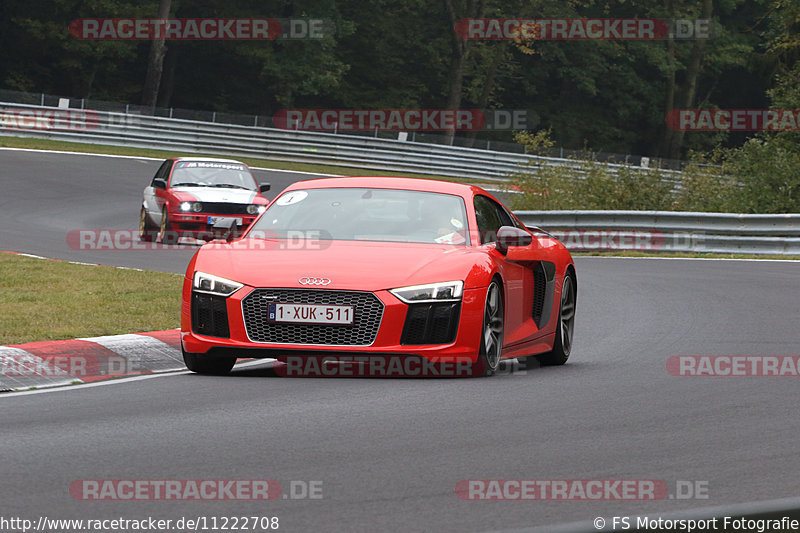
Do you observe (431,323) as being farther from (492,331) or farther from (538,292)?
(538,292)

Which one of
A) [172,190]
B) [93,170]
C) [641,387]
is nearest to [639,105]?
[93,170]

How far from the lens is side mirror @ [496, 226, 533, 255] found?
9750 mm

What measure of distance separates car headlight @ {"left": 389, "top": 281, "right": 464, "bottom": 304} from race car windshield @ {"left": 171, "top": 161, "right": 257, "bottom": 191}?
1612 centimetres

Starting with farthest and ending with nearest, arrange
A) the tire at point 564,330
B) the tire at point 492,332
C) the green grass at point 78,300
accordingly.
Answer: the tire at point 564,330 < the green grass at point 78,300 < the tire at point 492,332

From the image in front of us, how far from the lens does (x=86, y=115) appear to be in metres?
45.7

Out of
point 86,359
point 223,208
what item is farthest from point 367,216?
point 223,208

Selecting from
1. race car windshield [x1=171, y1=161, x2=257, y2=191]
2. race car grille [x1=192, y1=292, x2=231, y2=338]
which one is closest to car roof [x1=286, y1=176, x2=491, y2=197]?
race car grille [x1=192, y1=292, x2=231, y2=338]

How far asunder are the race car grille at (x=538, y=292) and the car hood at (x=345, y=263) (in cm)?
102

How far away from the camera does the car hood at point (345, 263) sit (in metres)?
8.77

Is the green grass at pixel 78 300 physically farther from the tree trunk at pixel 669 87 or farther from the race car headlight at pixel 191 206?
the tree trunk at pixel 669 87

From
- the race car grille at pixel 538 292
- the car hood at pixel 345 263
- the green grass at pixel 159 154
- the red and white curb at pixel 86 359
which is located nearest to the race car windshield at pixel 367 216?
the car hood at pixel 345 263

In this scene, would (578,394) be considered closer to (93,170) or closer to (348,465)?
(348,465)

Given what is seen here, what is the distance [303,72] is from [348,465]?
55546 mm

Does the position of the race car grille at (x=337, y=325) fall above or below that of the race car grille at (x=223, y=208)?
above
